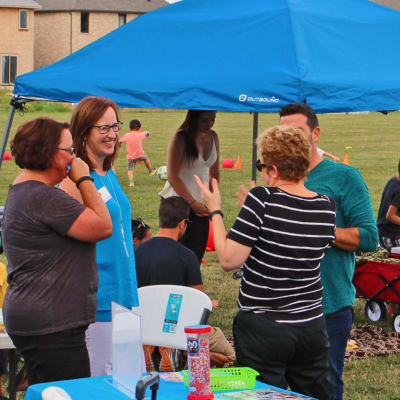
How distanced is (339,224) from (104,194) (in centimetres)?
120

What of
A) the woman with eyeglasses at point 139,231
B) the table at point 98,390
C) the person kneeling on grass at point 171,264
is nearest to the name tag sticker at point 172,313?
the person kneeling on grass at point 171,264

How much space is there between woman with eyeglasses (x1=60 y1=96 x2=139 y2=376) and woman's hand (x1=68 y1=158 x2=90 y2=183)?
0.23 meters

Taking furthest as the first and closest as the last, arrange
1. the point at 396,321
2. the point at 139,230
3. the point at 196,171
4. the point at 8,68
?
the point at 8,68 → the point at 396,321 → the point at 139,230 → the point at 196,171

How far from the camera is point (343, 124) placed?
35.6 meters

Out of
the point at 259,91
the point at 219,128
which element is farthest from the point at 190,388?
the point at 219,128

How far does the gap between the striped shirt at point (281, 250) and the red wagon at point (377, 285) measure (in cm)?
407

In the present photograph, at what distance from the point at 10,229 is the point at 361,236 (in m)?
1.72

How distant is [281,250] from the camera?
3.07 m

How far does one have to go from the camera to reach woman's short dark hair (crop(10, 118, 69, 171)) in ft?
10.2

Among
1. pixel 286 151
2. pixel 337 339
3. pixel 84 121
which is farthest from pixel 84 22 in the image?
pixel 286 151

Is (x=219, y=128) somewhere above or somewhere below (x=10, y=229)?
Result: above

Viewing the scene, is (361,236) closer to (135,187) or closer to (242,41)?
(242,41)

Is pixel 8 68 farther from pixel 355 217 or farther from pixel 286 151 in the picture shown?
pixel 286 151

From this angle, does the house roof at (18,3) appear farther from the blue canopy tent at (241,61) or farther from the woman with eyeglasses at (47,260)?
the woman with eyeglasses at (47,260)
